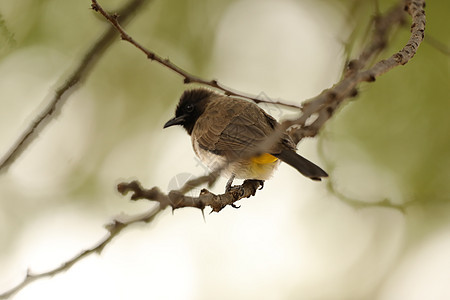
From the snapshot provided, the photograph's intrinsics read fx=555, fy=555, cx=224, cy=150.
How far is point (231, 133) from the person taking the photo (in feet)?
16.0

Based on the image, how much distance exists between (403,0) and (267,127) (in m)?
2.05

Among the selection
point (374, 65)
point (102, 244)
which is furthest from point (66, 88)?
point (374, 65)

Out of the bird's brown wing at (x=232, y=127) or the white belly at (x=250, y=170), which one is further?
the bird's brown wing at (x=232, y=127)

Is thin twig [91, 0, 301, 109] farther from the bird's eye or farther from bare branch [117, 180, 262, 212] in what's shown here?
the bird's eye

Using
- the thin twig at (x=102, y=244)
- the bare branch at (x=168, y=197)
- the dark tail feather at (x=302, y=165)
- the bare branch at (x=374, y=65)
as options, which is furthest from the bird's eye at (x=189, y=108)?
A: the thin twig at (x=102, y=244)

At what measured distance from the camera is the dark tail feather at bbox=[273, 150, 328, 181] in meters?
3.64

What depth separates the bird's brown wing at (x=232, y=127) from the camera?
186 inches

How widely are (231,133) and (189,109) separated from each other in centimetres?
93

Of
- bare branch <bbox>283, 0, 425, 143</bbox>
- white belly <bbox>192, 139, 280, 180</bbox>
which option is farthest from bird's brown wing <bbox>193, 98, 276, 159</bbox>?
bare branch <bbox>283, 0, 425, 143</bbox>

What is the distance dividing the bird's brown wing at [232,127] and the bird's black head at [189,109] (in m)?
0.22

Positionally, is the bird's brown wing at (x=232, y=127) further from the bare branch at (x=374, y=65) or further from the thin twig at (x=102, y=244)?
the thin twig at (x=102, y=244)

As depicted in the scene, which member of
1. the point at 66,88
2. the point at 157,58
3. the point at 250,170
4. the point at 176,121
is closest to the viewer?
the point at 157,58

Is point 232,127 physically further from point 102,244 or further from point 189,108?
point 102,244

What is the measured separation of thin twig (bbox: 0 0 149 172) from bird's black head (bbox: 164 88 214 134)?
2308mm
